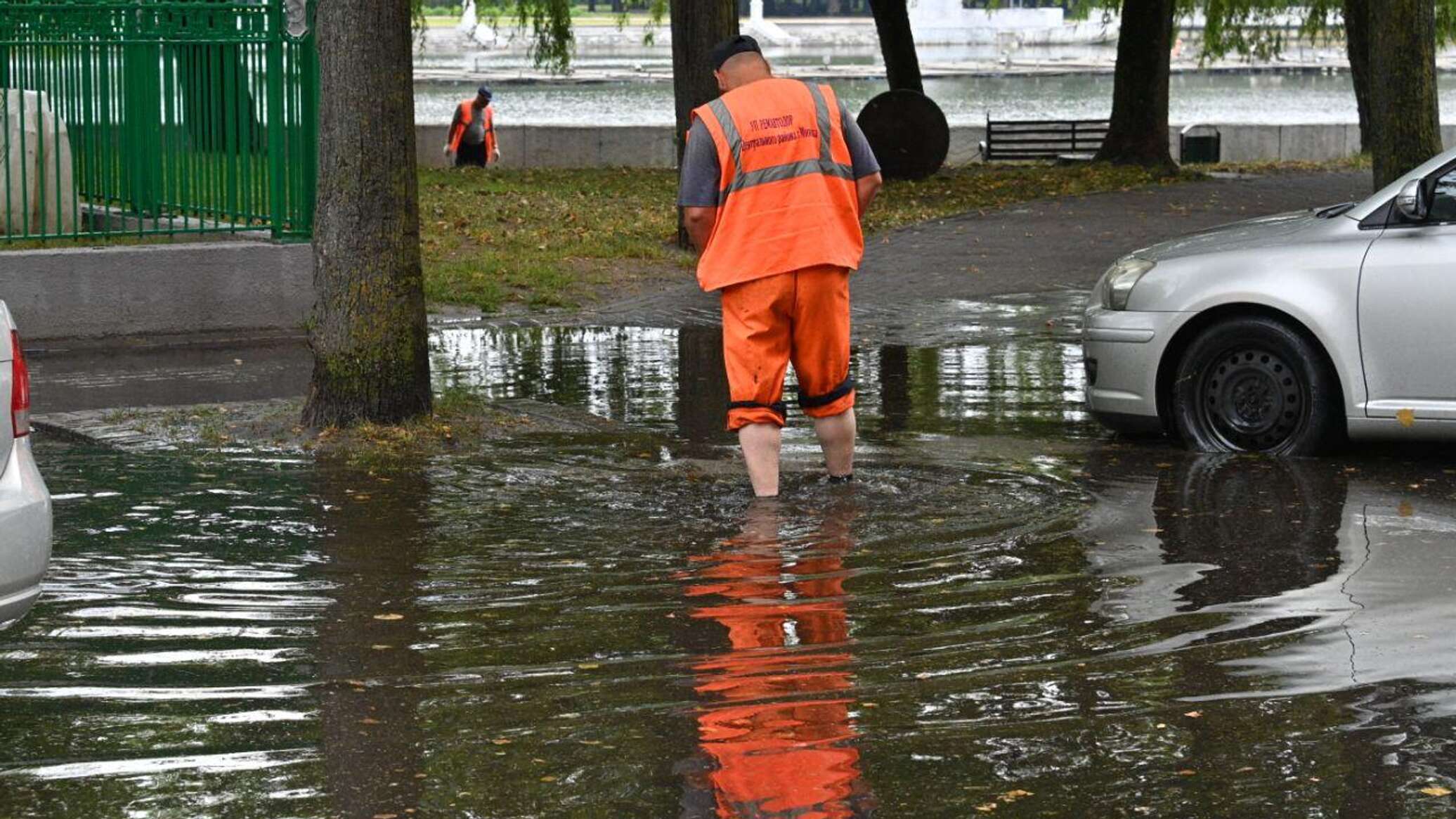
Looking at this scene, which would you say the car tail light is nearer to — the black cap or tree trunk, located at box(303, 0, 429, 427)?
the black cap

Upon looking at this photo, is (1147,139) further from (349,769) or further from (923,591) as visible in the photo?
(349,769)

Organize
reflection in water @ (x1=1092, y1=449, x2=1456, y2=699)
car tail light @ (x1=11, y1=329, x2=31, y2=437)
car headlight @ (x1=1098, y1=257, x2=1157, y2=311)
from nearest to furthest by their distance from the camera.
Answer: car tail light @ (x1=11, y1=329, x2=31, y2=437) → reflection in water @ (x1=1092, y1=449, x2=1456, y2=699) → car headlight @ (x1=1098, y1=257, x2=1157, y2=311)

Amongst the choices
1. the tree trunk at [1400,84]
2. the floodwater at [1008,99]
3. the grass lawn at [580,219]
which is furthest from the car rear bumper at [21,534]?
the floodwater at [1008,99]

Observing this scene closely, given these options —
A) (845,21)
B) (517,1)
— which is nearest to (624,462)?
(517,1)

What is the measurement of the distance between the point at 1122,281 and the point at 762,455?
250 cm

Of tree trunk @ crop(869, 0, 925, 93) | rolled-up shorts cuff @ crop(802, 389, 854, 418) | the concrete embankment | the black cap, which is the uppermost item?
tree trunk @ crop(869, 0, 925, 93)

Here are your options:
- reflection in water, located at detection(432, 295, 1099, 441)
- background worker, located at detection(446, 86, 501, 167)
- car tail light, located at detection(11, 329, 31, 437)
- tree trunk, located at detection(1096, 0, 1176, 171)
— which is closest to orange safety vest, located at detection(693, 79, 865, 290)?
reflection in water, located at detection(432, 295, 1099, 441)

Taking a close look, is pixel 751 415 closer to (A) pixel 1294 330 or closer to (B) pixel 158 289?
(A) pixel 1294 330

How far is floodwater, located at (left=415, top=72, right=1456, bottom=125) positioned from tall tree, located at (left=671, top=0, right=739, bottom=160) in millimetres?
26356

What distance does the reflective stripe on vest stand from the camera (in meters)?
7.93

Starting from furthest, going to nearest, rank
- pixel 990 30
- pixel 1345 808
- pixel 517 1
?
pixel 990 30, pixel 517 1, pixel 1345 808

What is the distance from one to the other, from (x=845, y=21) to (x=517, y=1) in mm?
89738

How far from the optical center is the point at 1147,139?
28.2 meters

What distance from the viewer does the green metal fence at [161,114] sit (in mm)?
13289
